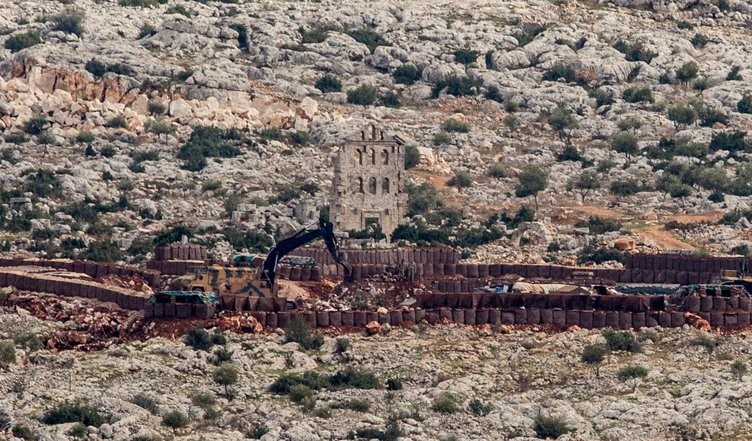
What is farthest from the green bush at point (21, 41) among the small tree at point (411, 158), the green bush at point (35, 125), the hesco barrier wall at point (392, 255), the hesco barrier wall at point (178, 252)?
the hesco barrier wall at point (392, 255)

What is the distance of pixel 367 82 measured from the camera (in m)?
147

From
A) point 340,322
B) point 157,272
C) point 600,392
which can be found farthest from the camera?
point 157,272

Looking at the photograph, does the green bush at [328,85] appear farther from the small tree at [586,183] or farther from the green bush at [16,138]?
the green bush at [16,138]

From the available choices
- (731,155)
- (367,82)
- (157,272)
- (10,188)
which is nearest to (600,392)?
(157,272)

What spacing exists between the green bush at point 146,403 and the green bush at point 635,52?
8069 cm

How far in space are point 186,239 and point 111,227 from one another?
4628 millimetres

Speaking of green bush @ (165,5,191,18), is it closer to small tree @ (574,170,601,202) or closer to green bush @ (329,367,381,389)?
small tree @ (574,170,601,202)

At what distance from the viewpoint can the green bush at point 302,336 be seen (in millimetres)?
80875

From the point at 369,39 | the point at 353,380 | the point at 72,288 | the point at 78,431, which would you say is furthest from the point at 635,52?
the point at 78,431

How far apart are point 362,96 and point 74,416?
74334 millimetres

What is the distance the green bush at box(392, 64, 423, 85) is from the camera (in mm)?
148000

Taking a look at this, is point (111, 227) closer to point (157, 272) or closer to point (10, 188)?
point (10, 188)

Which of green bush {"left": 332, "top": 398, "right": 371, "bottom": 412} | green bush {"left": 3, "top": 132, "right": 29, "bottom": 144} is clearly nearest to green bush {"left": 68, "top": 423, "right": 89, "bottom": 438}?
green bush {"left": 332, "top": 398, "right": 371, "bottom": 412}

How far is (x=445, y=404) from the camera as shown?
73.8 m
